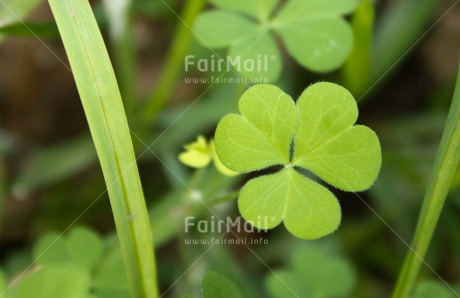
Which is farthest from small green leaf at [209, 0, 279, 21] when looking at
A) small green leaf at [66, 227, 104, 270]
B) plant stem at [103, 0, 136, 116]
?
small green leaf at [66, 227, 104, 270]

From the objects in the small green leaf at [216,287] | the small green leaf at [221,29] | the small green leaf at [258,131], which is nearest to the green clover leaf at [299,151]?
the small green leaf at [258,131]

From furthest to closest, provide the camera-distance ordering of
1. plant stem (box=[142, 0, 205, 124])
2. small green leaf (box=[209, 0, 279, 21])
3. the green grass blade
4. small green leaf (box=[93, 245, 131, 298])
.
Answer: plant stem (box=[142, 0, 205, 124]) → small green leaf (box=[209, 0, 279, 21]) → small green leaf (box=[93, 245, 131, 298]) → the green grass blade

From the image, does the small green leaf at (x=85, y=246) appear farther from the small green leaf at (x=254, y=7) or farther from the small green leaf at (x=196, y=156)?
the small green leaf at (x=254, y=7)

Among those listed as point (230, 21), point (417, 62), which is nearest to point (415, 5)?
point (417, 62)

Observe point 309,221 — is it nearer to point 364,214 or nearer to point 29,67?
point 364,214

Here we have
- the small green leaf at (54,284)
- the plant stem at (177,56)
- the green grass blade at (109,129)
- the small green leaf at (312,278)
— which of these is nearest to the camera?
the small green leaf at (54,284)

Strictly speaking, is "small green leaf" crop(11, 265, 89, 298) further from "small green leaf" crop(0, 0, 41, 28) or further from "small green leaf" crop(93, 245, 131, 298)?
"small green leaf" crop(0, 0, 41, 28)
